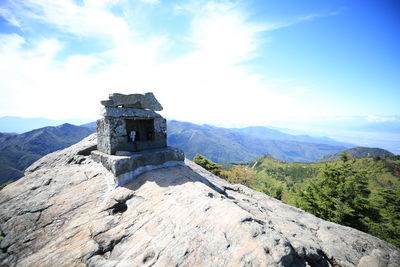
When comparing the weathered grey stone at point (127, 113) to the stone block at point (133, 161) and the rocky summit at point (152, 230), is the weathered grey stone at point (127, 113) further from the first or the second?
the rocky summit at point (152, 230)

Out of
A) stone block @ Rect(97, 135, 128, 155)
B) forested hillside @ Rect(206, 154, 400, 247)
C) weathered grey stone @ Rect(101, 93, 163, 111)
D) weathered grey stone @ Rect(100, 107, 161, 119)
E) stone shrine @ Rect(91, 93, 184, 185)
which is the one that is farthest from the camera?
forested hillside @ Rect(206, 154, 400, 247)

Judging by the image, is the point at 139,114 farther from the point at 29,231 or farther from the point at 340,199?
the point at 340,199

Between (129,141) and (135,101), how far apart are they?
2329 mm

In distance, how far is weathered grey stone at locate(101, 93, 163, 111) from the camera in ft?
29.7

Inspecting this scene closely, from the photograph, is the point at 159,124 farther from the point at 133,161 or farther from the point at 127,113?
the point at 133,161

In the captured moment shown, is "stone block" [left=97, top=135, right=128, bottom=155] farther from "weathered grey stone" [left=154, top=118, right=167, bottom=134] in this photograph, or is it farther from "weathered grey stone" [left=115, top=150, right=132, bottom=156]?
"weathered grey stone" [left=154, top=118, right=167, bottom=134]

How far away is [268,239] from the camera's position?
178 inches

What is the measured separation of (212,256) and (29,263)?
553 cm

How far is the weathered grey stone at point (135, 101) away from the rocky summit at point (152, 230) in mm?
3598

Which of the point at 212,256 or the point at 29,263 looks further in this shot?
the point at 29,263

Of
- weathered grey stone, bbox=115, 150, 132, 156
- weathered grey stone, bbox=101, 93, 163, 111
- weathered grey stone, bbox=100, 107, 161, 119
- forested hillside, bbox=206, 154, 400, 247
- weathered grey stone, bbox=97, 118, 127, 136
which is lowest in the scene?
forested hillside, bbox=206, 154, 400, 247

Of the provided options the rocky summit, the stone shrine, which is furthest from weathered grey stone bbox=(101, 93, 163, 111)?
the rocky summit

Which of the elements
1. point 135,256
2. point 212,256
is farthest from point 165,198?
point 212,256

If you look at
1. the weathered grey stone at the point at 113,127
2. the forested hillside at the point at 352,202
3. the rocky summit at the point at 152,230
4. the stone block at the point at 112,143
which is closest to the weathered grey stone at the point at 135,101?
the weathered grey stone at the point at 113,127
